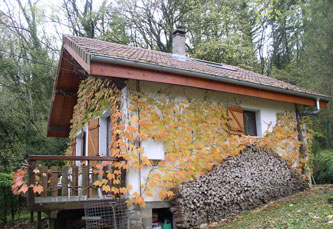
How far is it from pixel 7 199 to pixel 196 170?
25.5ft

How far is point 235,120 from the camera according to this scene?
835cm

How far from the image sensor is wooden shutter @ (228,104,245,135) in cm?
825

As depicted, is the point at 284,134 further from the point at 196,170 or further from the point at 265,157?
the point at 196,170

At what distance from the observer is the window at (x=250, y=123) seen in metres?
9.01

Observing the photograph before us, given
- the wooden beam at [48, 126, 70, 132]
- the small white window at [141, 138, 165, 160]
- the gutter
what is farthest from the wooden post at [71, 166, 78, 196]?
the wooden beam at [48, 126, 70, 132]

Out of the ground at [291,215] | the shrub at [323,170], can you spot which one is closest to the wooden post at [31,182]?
the ground at [291,215]

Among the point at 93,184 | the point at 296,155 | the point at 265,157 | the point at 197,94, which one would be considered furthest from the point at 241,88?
the point at 93,184

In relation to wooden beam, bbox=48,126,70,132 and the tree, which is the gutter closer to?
wooden beam, bbox=48,126,70,132

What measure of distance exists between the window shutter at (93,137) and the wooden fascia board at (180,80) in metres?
2.59

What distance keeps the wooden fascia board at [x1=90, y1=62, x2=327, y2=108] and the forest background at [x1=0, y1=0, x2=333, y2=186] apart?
6.24m

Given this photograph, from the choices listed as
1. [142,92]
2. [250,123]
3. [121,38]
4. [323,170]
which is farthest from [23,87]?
[323,170]

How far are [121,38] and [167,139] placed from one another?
15.1 metres

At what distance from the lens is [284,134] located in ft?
30.5

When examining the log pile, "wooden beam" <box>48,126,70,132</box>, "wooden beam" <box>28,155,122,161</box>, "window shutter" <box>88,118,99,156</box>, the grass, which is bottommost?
the grass
